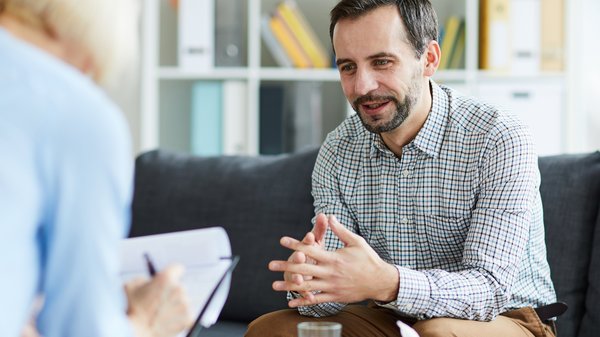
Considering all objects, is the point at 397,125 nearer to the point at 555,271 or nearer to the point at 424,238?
the point at 424,238

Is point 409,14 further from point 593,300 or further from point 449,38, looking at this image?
point 449,38

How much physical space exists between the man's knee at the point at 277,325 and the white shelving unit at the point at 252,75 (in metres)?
1.60

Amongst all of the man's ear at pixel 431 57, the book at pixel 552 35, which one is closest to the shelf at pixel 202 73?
the book at pixel 552 35

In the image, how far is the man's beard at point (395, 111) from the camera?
1.83 meters

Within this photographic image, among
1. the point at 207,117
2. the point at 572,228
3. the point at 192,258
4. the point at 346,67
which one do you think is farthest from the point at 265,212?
the point at 207,117

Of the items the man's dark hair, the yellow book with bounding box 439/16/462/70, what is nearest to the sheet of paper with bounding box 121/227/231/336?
the man's dark hair

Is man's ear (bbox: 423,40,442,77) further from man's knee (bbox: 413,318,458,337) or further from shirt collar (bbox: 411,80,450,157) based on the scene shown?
man's knee (bbox: 413,318,458,337)

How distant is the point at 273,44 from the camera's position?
3385 mm

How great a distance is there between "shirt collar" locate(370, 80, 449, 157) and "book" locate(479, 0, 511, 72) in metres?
1.47

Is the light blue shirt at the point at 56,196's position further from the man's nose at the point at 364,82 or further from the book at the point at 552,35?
the book at the point at 552,35

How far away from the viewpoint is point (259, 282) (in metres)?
2.18

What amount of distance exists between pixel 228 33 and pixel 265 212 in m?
1.34

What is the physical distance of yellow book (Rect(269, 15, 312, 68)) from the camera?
11.0 feet

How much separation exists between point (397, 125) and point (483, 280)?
0.40m
